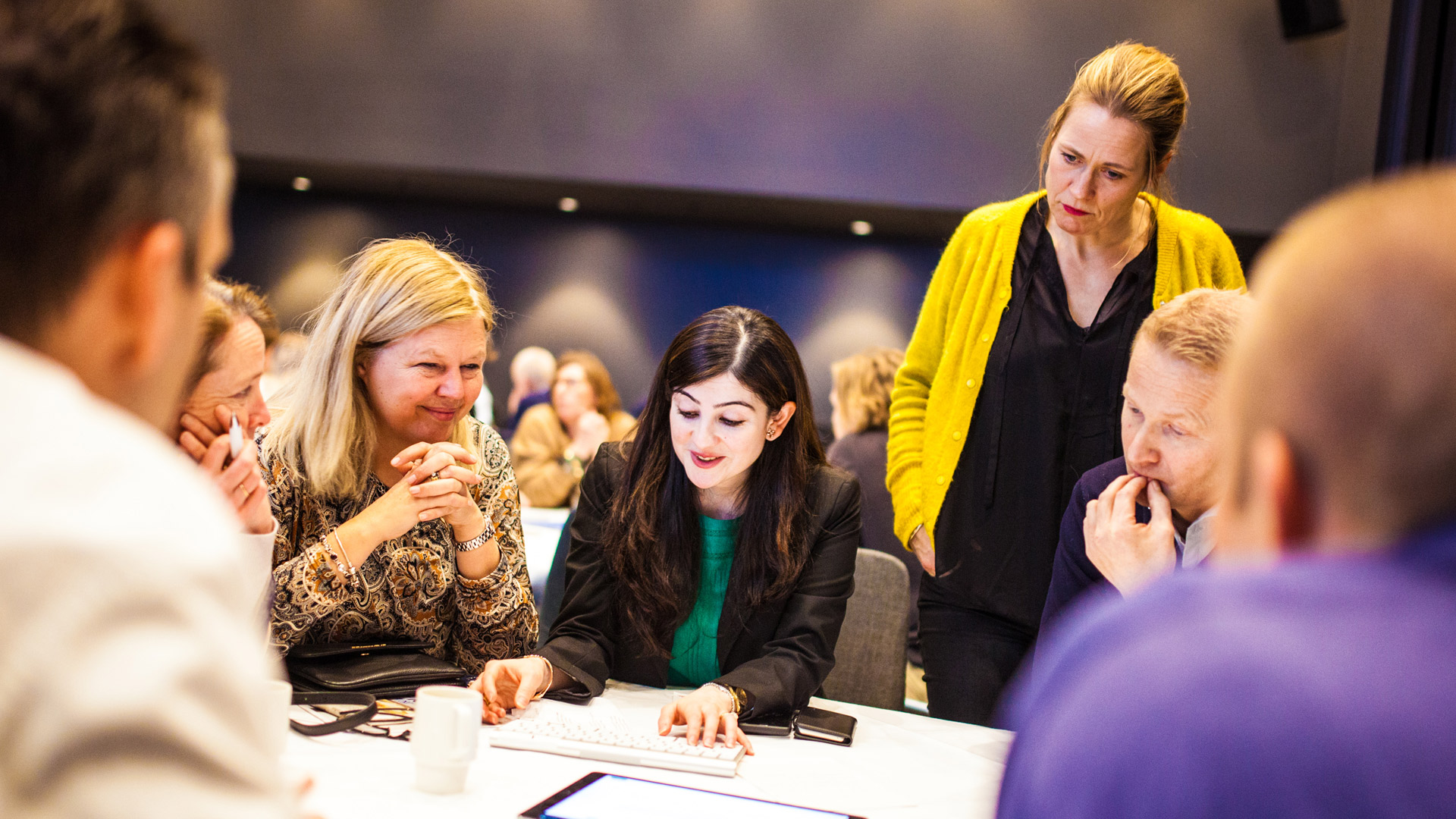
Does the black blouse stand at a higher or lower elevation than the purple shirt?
higher

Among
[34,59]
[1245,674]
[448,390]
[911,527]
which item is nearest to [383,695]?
[448,390]

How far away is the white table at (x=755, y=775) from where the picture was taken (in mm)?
1222

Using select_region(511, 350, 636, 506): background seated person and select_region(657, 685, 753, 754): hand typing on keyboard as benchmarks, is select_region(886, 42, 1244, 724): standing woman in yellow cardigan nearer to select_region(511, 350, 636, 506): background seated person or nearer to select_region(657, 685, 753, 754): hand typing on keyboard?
select_region(657, 685, 753, 754): hand typing on keyboard

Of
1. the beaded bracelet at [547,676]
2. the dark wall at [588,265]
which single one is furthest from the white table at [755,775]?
the dark wall at [588,265]

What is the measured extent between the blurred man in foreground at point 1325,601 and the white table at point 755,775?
691 millimetres

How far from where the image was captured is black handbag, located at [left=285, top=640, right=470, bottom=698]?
5.31 ft

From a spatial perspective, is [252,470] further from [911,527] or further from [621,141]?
[621,141]

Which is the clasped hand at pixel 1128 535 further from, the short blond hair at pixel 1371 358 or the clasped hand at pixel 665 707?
the short blond hair at pixel 1371 358

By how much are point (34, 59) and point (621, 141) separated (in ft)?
19.8

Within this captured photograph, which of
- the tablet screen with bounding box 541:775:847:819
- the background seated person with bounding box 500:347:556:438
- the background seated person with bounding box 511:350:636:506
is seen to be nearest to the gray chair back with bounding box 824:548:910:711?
the tablet screen with bounding box 541:775:847:819

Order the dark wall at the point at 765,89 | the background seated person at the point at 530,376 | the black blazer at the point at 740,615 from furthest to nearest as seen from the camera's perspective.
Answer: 1. the background seated person at the point at 530,376
2. the dark wall at the point at 765,89
3. the black blazer at the point at 740,615

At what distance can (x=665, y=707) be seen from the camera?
1.66 m

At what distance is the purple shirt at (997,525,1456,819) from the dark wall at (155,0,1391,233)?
5.85 m

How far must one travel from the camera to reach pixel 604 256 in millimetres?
7625
